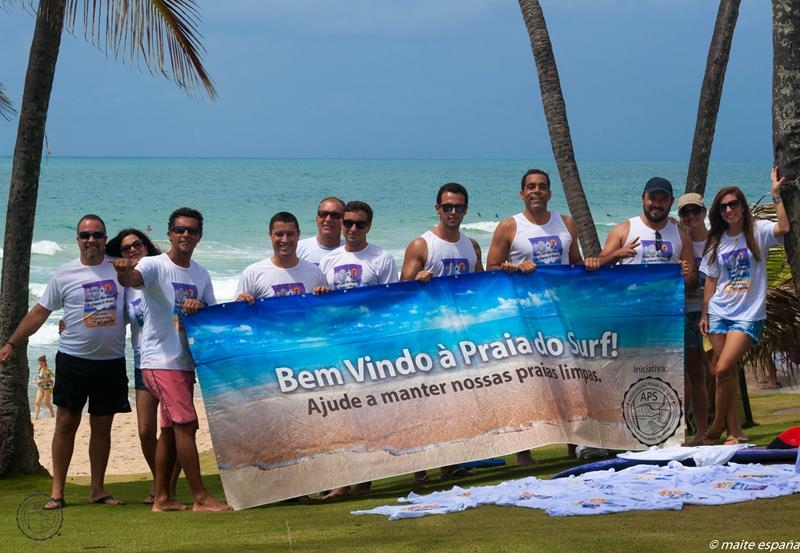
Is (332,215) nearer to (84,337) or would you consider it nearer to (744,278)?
(84,337)

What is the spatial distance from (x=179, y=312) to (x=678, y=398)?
3707 mm

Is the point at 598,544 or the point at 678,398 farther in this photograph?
the point at 678,398

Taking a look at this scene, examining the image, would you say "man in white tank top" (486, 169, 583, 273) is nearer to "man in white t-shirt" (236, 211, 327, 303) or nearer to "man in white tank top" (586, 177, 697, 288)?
"man in white tank top" (586, 177, 697, 288)

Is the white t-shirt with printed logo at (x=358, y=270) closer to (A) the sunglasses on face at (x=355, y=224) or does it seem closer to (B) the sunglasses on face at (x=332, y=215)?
(A) the sunglasses on face at (x=355, y=224)

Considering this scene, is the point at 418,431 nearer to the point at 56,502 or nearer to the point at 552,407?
the point at 552,407

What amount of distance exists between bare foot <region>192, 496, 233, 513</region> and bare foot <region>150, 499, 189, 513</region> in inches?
5.5

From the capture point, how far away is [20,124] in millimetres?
10922

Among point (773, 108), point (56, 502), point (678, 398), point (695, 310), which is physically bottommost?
point (56, 502)

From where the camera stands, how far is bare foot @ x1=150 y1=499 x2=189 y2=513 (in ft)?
27.9

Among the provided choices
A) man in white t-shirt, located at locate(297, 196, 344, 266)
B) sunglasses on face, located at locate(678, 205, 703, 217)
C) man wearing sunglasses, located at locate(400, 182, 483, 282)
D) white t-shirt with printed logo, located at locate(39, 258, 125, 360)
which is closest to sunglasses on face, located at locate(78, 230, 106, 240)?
white t-shirt with printed logo, located at locate(39, 258, 125, 360)

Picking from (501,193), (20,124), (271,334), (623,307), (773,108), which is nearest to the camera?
(773,108)

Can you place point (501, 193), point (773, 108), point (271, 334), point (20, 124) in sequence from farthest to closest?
1. point (501, 193)
2. point (20, 124)
3. point (271, 334)
4. point (773, 108)

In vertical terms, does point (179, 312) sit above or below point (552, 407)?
above

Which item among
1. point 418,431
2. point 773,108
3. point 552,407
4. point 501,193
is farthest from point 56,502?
point 501,193
